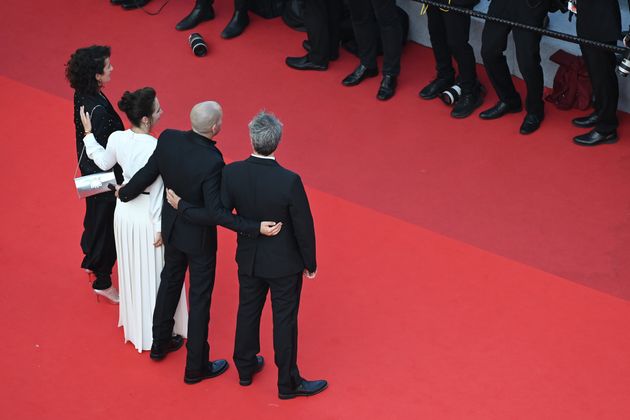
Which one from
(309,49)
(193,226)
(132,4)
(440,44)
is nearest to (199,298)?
(193,226)

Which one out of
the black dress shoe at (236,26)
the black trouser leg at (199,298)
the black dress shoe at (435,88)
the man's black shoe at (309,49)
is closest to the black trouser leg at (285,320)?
the black trouser leg at (199,298)

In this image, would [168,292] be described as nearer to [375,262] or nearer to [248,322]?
[248,322]

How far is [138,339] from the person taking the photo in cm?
486

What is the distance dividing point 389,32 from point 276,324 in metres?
2.87

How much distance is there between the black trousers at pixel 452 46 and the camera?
247 inches

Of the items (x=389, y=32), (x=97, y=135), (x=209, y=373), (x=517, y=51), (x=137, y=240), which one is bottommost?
(x=209, y=373)

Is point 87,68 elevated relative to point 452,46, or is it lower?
elevated

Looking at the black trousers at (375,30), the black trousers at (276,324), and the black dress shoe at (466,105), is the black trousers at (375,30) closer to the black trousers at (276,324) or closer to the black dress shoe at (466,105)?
the black dress shoe at (466,105)

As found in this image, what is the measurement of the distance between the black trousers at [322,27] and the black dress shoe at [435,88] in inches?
30.8

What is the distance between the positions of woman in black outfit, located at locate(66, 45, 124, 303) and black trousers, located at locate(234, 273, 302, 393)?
931 millimetres

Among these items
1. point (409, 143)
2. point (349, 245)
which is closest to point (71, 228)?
point (349, 245)

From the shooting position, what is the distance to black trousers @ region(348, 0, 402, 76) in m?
6.56

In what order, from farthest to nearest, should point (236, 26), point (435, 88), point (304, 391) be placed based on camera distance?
point (236, 26) → point (435, 88) → point (304, 391)

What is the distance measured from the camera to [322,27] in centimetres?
692
